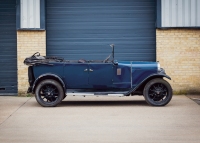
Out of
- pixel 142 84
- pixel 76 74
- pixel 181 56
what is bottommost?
pixel 142 84

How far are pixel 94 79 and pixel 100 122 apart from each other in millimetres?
2661

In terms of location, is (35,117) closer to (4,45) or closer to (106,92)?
(106,92)

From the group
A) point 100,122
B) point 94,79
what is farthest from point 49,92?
point 100,122

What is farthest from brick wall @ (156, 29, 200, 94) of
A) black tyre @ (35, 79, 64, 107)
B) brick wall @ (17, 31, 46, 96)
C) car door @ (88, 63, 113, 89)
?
black tyre @ (35, 79, 64, 107)

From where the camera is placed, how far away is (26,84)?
52.0 feet

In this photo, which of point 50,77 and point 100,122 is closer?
point 100,122

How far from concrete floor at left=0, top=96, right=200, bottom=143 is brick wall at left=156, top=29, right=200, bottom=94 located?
4.24 ft

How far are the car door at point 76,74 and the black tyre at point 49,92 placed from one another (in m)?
0.34

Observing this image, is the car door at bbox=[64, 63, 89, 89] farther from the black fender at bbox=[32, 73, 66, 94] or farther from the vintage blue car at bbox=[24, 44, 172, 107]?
the black fender at bbox=[32, 73, 66, 94]

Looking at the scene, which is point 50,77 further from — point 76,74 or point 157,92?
point 157,92

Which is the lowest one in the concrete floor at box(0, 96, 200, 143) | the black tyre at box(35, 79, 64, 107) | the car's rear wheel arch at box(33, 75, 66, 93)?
the concrete floor at box(0, 96, 200, 143)

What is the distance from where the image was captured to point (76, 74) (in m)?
13.1

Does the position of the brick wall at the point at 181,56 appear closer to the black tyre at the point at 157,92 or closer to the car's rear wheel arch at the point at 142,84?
the car's rear wheel arch at the point at 142,84

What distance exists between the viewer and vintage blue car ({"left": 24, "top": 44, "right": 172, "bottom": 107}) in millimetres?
12961
